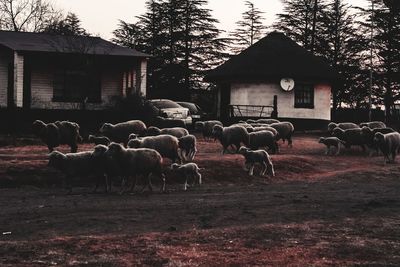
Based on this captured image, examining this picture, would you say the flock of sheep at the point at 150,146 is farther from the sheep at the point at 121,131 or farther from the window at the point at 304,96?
the window at the point at 304,96

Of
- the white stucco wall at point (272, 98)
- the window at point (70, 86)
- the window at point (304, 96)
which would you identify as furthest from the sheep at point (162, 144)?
the window at point (304, 96)

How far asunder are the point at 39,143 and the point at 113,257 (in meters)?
17.7

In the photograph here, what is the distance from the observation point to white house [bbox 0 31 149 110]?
32.1m

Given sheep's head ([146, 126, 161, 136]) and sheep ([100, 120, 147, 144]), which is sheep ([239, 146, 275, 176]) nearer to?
sheep's head ([146, 126, 161, 136])

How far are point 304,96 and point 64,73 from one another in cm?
1618

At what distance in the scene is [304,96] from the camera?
4172 centimetres

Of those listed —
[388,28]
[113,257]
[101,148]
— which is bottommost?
[113,257]

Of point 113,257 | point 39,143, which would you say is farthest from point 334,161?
point 113,257

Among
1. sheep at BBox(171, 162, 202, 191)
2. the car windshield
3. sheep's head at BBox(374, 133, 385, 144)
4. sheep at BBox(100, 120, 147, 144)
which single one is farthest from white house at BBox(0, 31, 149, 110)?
sheep at BBox(171, 162, 202, 191)

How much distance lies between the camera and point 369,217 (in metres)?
12.9

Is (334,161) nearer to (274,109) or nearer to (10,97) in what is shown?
(274,109)

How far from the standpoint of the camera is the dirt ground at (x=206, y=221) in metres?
9.23

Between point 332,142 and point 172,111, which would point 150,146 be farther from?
point 172,111

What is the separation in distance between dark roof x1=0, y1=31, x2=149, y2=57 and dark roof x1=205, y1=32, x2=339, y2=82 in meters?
7.93
